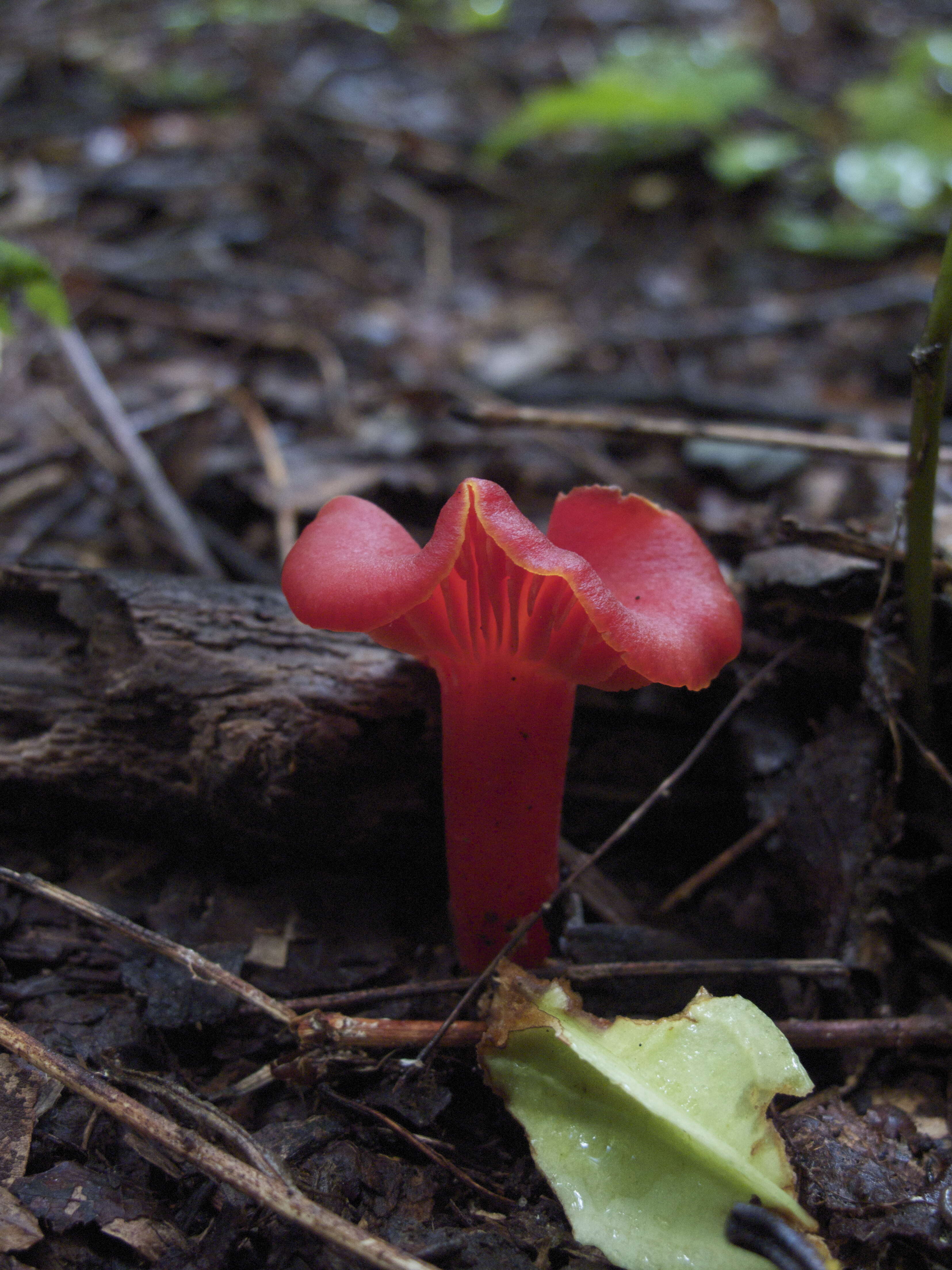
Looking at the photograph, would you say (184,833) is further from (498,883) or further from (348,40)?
(348,40)

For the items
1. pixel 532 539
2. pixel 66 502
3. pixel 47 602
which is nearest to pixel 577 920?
pixel 532 539

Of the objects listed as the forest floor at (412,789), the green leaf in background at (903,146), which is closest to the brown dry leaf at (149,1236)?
the forest floor at (412,789)

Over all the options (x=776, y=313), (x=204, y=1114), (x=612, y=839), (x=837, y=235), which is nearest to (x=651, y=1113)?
(x=612, y=839)

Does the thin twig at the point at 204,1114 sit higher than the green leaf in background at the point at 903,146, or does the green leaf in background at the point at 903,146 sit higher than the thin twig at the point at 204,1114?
the green leaf in background at the point at 903,146

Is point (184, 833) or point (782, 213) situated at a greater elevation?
point (782, 213)

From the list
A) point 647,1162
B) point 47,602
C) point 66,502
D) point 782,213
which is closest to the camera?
point 647,1162

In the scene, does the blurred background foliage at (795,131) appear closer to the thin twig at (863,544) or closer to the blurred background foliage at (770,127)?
the blurred background foliage at (770,127)
